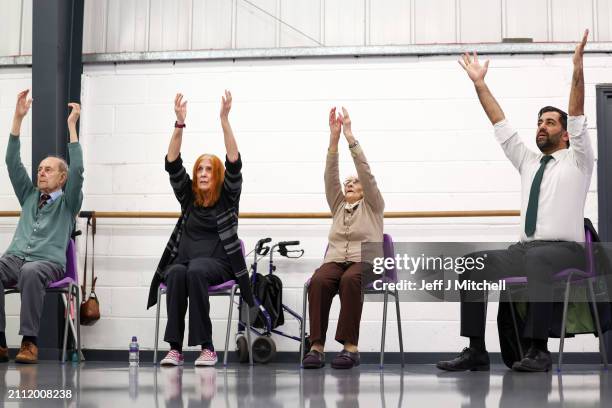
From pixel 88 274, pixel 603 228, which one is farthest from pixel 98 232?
pixel 603 228

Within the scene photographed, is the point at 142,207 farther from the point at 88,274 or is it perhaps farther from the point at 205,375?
the point at 205,375

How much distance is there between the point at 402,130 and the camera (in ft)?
18.0

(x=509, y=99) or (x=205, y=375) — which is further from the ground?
(x=509, y=99)

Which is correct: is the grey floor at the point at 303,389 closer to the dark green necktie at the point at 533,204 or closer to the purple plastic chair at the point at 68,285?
the dark green necktie at the point at 533,204

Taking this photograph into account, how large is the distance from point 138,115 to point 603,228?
10.2 feet

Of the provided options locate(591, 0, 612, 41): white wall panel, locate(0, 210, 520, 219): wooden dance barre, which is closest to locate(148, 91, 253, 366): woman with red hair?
locate(0, 210, 520, 219): wooden dance barre

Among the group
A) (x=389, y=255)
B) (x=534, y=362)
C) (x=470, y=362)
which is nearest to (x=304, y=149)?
(x=389, y=255)

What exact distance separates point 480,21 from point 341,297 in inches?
92.5

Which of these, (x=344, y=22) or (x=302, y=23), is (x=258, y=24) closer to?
(x=302, y=23)

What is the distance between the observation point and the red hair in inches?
173

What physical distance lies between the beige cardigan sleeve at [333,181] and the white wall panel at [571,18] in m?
1.97

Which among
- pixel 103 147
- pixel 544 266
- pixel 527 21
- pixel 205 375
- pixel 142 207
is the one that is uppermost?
pixel 527 21

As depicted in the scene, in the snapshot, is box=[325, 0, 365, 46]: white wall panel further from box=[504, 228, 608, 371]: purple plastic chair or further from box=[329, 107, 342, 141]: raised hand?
box=[504, 228, 608, 371]: purple plastic chair

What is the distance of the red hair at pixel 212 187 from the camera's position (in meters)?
4.38
